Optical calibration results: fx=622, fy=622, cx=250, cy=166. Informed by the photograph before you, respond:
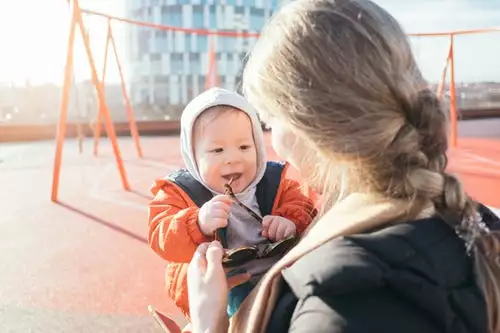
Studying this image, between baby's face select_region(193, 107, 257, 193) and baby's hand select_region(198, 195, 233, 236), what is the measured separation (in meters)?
0.15

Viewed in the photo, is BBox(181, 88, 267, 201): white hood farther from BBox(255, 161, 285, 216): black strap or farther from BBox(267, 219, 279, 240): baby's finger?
BBox(267, 219, 279, 240): baby's finger

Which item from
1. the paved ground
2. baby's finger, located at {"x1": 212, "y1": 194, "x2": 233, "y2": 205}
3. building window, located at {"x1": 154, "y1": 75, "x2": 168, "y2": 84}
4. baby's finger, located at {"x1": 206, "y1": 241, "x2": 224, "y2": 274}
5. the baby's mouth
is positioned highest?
the baby's mouth

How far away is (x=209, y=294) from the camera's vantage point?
1.09m

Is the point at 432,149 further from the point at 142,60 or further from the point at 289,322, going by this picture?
the point at 142,60

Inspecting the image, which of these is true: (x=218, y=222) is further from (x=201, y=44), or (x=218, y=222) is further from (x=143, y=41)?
(x=201, y=44)

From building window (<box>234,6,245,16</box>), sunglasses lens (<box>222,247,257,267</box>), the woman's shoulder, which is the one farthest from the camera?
building window (<box>234,6,245,16</box>)

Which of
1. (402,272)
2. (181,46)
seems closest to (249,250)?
(402,272)

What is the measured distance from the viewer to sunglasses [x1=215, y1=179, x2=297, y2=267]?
1.36m

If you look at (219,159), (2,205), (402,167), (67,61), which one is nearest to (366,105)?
(402,167)

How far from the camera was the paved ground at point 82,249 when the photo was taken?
2367 mm

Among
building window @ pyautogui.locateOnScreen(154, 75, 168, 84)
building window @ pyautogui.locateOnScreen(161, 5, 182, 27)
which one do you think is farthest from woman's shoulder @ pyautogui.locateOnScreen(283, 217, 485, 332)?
building window @ pyautogui.locateOnScreen(161, 5, 182, 27)

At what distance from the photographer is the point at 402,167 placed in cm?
91

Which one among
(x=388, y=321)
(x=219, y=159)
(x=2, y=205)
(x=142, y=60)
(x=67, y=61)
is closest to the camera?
(x=388, y=321)

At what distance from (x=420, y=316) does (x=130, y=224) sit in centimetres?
311
